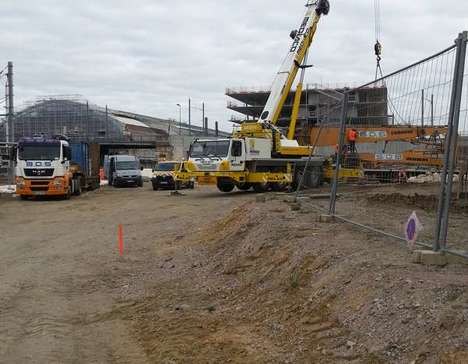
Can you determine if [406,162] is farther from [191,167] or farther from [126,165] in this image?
[126,165]

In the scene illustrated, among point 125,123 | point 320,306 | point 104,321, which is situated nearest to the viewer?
point 320,306

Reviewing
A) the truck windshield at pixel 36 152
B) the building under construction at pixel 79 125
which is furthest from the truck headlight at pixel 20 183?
the building under construction at pixel 79 125

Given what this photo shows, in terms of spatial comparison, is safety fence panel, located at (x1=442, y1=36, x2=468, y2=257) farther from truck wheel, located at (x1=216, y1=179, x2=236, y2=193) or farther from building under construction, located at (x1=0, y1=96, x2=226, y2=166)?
building under construction, located at (x1=0, y1=96, x2=226, y2=166)

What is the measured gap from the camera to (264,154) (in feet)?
86.5

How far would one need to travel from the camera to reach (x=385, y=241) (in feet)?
25.5

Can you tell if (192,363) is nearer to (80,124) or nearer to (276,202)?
(276,202)

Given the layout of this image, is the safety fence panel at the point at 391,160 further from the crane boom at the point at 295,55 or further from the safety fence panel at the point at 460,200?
the crane boom at the point at 295,55

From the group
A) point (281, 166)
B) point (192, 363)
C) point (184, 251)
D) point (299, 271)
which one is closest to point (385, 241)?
point (299, 271)

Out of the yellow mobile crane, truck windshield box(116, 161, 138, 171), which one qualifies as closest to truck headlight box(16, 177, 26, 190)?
the yellow mobile crane

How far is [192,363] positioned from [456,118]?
12.2ft

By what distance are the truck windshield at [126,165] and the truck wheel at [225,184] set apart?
15.6 metres

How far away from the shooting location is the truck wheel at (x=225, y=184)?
2584cm

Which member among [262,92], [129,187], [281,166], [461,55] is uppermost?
[262,92]

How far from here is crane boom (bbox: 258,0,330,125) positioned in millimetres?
28453
